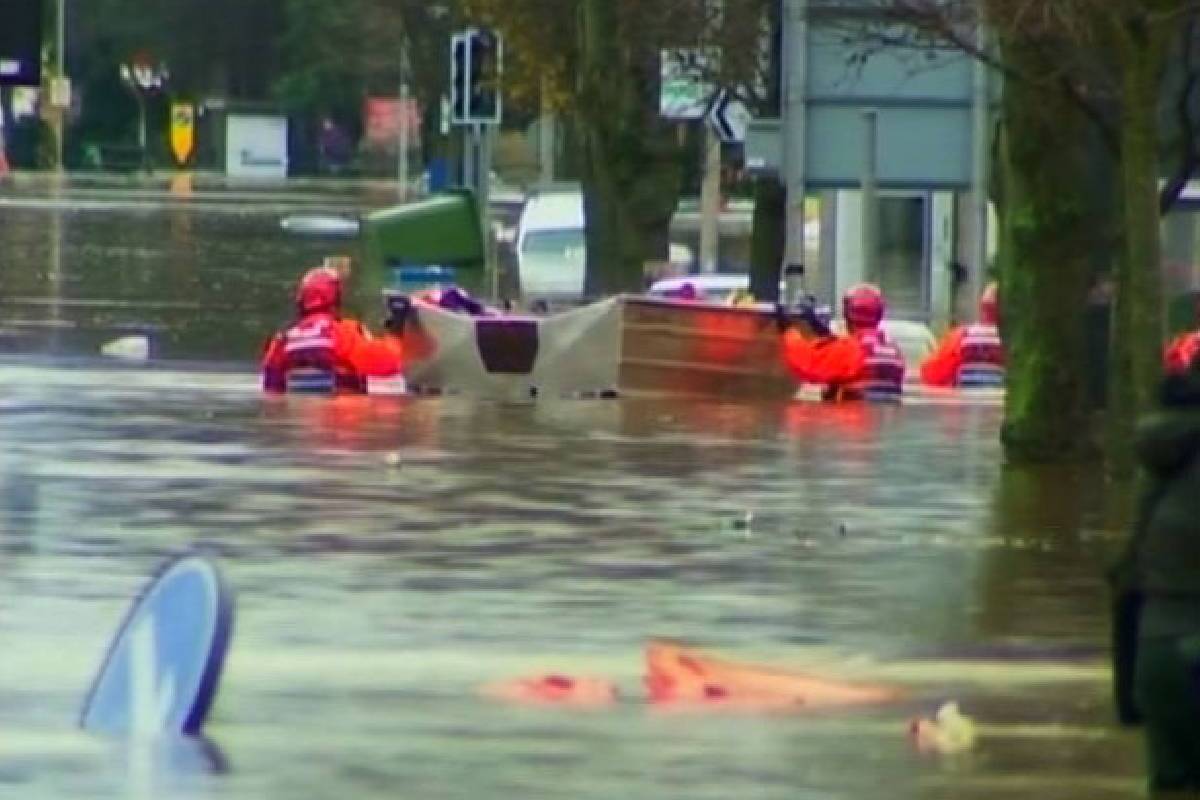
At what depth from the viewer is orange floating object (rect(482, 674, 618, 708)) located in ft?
42.8

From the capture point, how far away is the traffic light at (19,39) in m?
17.4

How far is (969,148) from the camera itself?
91.1 ft

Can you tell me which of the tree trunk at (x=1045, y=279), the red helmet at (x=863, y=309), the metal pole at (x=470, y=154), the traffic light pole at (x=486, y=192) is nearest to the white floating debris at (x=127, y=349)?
the traffic light pole at (x=486, y=192)

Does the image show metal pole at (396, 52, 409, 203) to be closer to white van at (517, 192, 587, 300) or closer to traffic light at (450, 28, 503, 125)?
white van at (517, 192, 587, 300)

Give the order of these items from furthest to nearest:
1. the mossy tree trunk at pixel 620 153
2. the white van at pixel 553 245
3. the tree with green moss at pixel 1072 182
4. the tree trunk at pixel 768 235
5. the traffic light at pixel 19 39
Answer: the white van at pixel 553 245 → the tree trunk at pixel 768 235 → the mossy tree trunk at pixel 620 153 → the tree with green moss at pixel 1072 182 → the traffic light at pixel 19 39

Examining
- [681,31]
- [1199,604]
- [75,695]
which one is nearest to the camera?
[1199,604]

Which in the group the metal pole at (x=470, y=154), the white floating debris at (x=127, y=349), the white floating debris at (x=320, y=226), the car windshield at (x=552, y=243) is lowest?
the white floating debris at (x=127, y=349)

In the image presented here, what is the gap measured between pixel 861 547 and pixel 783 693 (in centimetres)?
484

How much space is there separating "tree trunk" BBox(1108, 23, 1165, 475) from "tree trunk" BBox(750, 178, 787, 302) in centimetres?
2107

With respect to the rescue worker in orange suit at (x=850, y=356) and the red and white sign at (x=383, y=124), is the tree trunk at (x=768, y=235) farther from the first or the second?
the red and white sign at (x=383, y=124)

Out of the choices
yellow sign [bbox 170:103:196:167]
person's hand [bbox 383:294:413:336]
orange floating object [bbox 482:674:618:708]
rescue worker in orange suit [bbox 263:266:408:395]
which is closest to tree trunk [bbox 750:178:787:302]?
person's hand [bbox 383:294:413:336]

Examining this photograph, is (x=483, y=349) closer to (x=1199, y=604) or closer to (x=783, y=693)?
(x=783, y=693)

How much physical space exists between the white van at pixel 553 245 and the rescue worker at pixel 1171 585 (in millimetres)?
37908

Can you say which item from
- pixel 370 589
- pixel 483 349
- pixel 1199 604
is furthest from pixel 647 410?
pixel 1199 604
